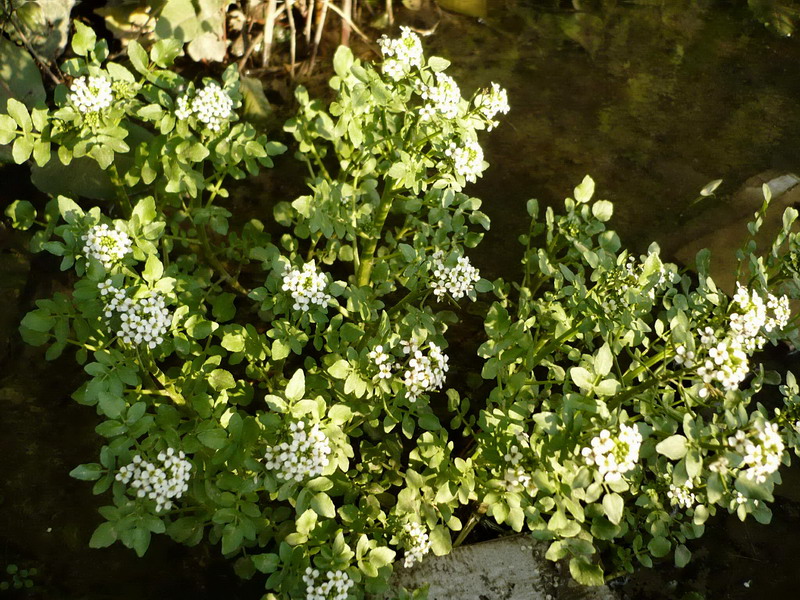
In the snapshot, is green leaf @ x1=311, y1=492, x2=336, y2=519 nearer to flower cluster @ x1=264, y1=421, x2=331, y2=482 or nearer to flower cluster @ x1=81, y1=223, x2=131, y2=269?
flower cluster @ x1=264, y1=421, x2=331, y2=482

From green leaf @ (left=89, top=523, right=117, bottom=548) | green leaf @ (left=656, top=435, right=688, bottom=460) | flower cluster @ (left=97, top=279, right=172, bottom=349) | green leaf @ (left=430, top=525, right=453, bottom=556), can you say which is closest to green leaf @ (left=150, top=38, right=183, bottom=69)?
flower cluster @ (left=97, top=279, right=172, bottom=349)

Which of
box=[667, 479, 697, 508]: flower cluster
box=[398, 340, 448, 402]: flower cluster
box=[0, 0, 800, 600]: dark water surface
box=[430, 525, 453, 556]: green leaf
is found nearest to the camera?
box=[398, 340, 448, 402]: flower cluster

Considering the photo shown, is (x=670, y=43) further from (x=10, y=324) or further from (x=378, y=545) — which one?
(x=10, y=324)

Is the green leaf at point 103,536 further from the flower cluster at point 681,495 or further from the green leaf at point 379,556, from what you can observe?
the flower cluster at point 681,495

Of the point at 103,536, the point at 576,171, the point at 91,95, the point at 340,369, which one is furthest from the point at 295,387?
the point at 576,171

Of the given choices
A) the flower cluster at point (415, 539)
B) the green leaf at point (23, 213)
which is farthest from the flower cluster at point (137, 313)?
the flower cluster at point (415, 539)

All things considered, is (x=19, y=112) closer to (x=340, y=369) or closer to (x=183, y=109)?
(x=183, y=109)
